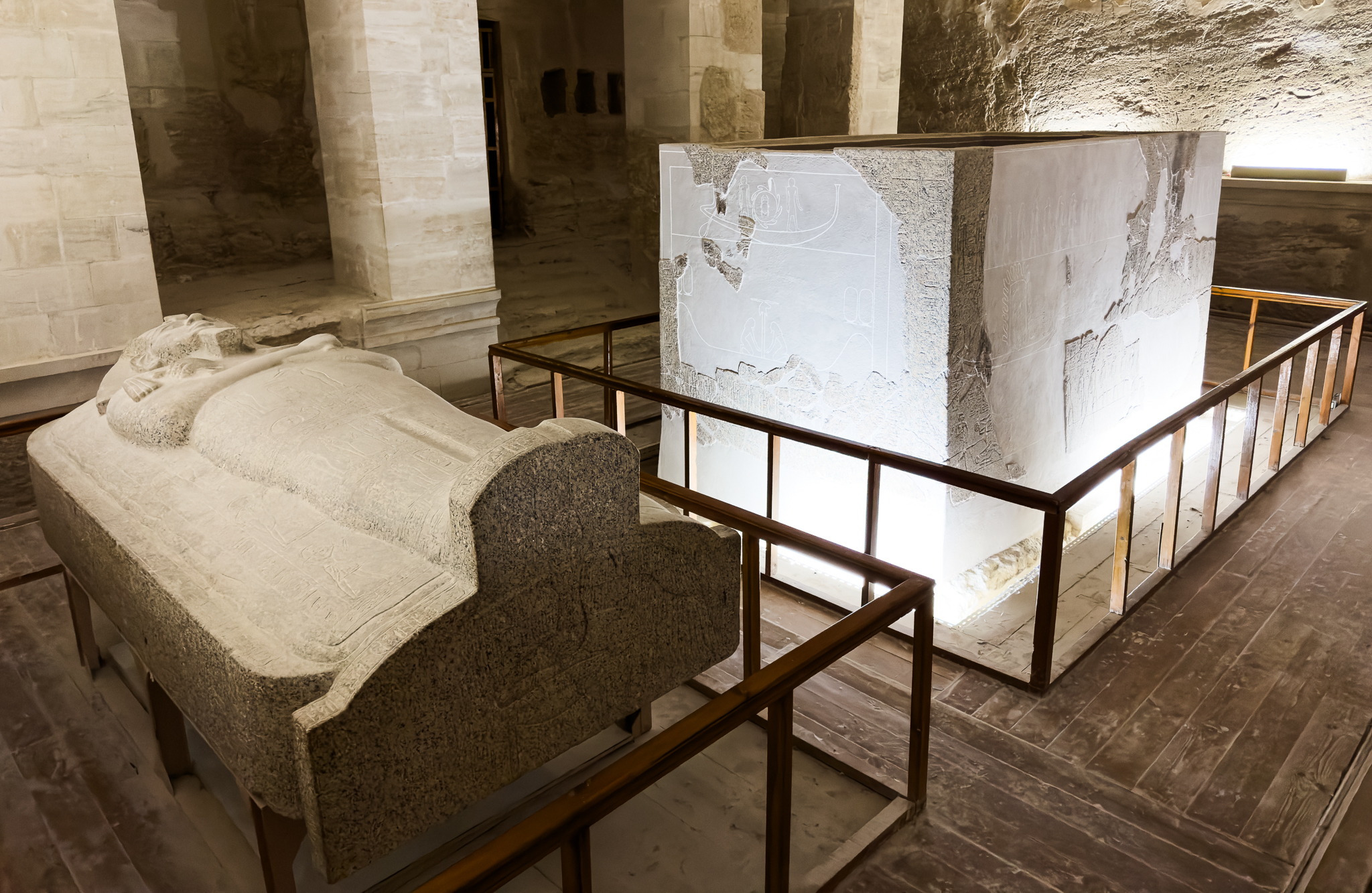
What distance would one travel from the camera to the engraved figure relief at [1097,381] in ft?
12.4

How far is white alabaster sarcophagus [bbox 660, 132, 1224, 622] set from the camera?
312 cm

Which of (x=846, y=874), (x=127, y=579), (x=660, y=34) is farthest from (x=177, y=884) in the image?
(x=660, y=34)

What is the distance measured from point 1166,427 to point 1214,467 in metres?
0.80

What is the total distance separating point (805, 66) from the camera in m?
8.26

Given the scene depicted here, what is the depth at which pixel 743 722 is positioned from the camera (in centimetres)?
190

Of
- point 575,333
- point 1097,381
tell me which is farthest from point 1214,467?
point 575,333

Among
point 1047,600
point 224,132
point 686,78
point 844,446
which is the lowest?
point 1047,600

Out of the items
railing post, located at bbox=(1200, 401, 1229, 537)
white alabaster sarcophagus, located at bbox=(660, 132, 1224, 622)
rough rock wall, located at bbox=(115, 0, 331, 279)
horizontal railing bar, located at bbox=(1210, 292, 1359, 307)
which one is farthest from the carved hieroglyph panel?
rough rock wall, located at bbox=(115, 0, 331, 279)

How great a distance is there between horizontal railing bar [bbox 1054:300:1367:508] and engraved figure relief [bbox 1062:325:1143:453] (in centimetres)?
46

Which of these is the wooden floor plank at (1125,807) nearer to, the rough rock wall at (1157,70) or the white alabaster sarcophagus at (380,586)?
the white alabaster sarcophagus at (380,586)

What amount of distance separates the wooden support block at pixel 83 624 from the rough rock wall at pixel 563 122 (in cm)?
595

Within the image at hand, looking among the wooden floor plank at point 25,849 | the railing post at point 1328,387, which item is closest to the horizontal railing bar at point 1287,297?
the railing post at point 1328,387

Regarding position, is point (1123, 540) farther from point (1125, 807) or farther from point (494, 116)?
point (494, 116)

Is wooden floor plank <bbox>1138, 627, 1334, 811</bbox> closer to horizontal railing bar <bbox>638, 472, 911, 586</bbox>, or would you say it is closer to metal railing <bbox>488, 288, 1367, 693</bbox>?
metal railing <bbox>488, 288, 1367, 693</bbox>
